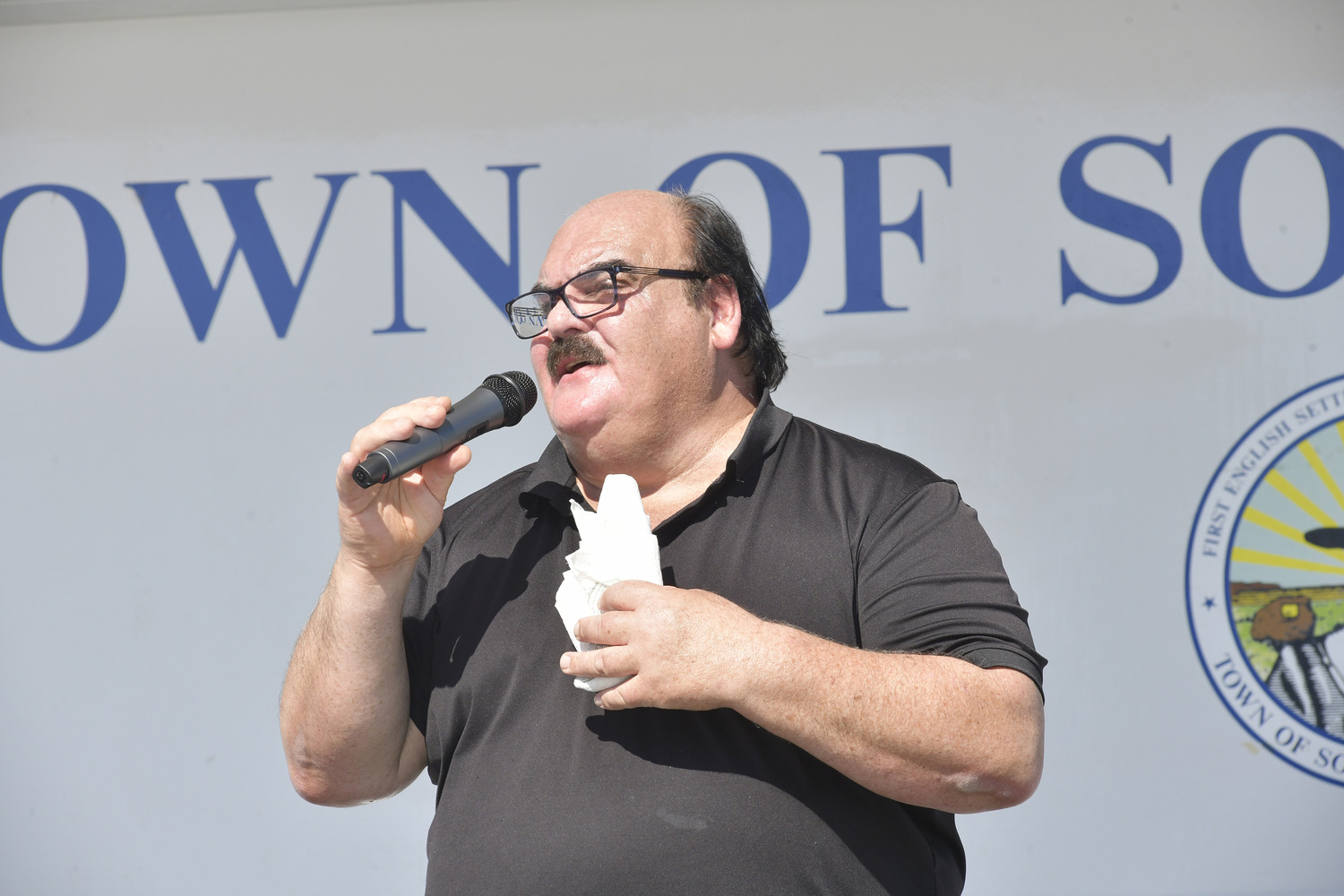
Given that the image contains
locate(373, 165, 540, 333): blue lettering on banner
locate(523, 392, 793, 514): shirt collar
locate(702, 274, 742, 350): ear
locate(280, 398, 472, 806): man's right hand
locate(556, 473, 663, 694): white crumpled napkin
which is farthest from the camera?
locate(373, 165, 540, 333): blue lettering on banner

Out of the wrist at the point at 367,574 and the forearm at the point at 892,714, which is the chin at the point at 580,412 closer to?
the wrist at the point at 367,574

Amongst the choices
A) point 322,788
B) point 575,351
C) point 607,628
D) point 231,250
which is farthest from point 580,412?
point 231,250

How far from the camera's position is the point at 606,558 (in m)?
1.28

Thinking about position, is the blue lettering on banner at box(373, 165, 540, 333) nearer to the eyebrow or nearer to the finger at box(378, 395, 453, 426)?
the eyebrow

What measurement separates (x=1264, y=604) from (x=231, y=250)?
254 cm

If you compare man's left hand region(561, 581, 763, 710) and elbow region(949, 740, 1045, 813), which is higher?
man's left hand region(561, 581, 763, 710)

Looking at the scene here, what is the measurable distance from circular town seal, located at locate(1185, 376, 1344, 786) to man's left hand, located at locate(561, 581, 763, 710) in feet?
5.26

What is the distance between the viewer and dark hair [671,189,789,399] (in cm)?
170

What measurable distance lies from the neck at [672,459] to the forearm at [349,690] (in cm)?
33

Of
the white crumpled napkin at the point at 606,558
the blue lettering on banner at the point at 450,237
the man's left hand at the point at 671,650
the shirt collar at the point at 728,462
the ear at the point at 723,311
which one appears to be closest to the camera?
the man's left hand at the point at 671,650

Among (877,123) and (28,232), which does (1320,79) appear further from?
(28,232)

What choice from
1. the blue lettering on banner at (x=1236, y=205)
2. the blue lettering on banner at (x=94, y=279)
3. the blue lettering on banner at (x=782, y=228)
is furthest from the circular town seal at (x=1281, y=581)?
the blue lettering on banner at (x=94, y=279)

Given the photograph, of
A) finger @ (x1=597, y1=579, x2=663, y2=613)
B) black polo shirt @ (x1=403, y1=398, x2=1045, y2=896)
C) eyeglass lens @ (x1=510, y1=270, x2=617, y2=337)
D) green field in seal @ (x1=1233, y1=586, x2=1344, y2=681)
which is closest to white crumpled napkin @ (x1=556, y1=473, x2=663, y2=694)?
finger @ (x1=597, y1=579, x2=663, y2=613)

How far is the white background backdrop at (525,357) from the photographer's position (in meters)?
2.40
